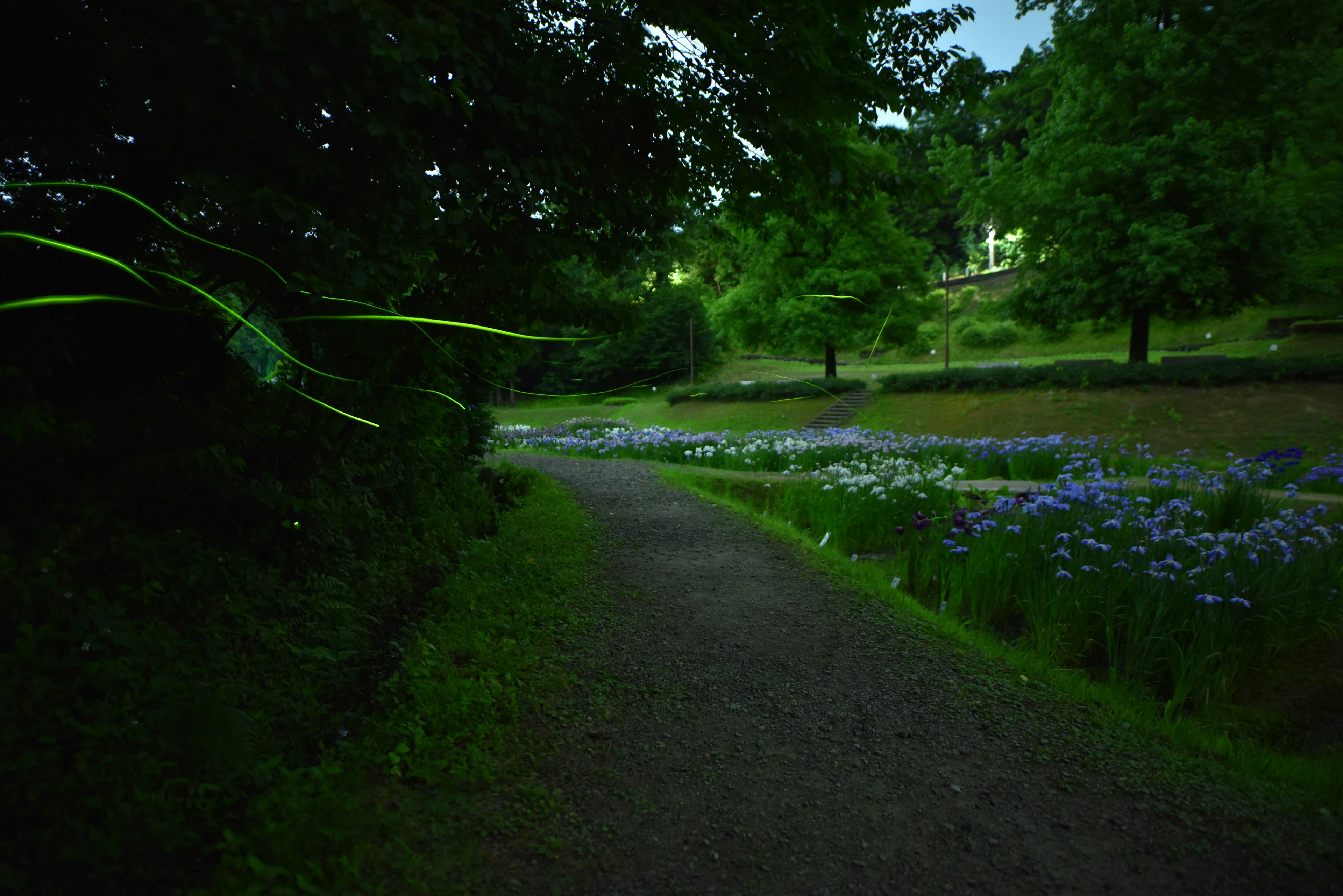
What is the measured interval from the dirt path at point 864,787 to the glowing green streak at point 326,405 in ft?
6.30

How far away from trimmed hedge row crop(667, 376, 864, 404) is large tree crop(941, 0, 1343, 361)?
544 centimetres

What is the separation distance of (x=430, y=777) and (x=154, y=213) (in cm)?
232

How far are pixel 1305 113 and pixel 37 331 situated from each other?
23.0 m

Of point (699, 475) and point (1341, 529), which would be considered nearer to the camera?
point (1341, 529)

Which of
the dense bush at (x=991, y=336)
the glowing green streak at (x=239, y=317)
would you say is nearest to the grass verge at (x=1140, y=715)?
the glowing green streak at (x=239, y=317)

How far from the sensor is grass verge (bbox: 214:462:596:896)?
2213 millimetres

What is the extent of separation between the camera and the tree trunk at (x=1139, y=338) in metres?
17.2

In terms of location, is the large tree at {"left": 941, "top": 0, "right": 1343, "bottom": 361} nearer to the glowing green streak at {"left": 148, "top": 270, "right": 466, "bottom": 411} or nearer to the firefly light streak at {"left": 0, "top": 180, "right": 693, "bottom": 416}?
the glowing green streak at {"left": 148, "top": 270, "right": 466, "bottom": 411}

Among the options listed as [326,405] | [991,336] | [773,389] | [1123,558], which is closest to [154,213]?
[326,405]

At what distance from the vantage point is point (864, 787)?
2891 millimetres

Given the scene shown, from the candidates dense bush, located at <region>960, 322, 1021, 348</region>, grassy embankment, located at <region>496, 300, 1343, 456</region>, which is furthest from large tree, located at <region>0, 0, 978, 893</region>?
dense bush, located at <region>960, 322, 1021, 348</region>

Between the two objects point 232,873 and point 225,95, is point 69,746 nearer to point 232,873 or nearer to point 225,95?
point 232,873

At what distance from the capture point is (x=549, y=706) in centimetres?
347

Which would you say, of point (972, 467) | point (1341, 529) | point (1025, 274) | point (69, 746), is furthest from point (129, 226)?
point (1025, 274)
